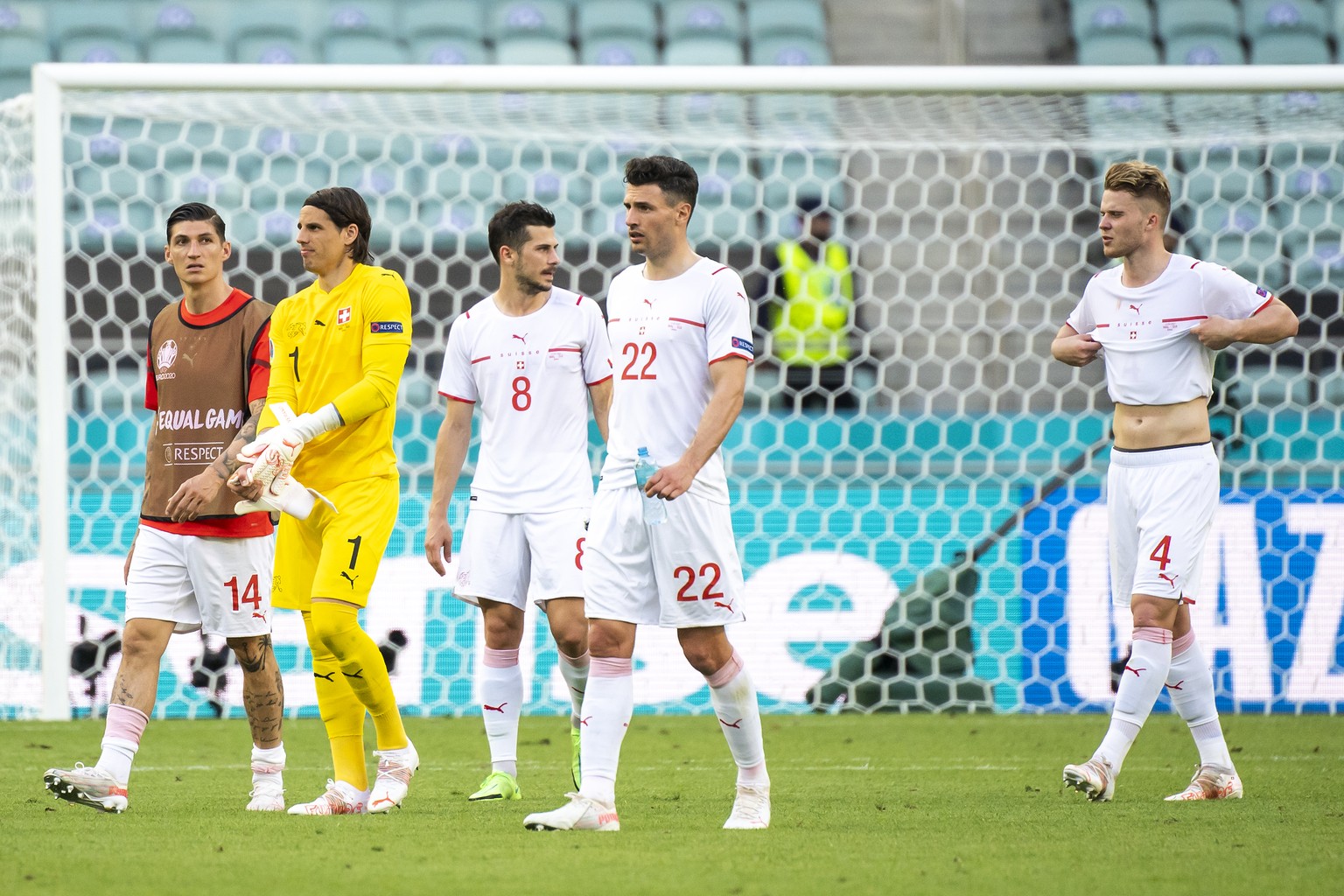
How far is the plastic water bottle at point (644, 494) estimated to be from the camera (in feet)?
14.9

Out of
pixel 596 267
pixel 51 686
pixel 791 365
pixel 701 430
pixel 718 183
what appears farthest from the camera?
pixel 718 183

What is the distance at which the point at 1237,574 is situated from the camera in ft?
26.9

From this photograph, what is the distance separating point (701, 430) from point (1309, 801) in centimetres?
254

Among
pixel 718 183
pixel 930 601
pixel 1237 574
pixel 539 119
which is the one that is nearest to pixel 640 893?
pixel 930 601

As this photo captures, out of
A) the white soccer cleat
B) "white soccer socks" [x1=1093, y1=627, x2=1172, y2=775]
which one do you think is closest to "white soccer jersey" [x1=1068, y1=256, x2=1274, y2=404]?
"white soccer socks" [x1=1093, y1=627, x2=1172, y2=775]

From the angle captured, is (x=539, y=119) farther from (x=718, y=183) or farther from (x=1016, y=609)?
(x=1016, y=609)

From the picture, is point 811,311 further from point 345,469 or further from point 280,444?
point 280,444

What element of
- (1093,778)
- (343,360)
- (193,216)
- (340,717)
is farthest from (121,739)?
(1093,778)

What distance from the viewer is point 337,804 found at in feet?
16.5

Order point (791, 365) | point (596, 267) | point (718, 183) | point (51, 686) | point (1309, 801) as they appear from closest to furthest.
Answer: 1. point (1309, 801)
2. point (51, 686)
3. point (791, 365)
4. point (596, 267)
5. point (718, 183)

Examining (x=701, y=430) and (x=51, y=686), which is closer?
(x=701, y=430)

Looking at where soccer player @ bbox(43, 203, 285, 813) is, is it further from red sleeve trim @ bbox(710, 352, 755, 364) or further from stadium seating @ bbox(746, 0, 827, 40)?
stadium seating @ bbox(746, 0, 827, 40)

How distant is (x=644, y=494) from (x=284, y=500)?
3.72ft

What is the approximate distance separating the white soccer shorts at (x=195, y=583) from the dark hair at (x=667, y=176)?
188 centimetres
